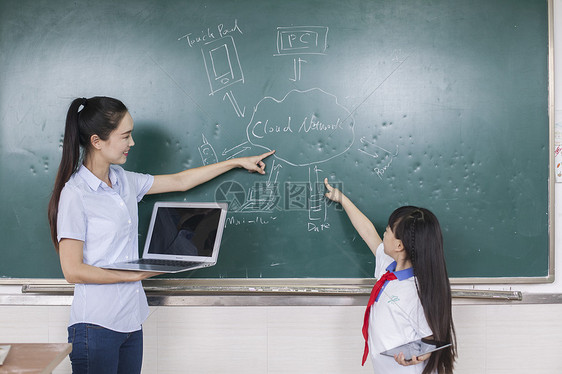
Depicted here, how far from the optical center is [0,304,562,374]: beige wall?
212cm

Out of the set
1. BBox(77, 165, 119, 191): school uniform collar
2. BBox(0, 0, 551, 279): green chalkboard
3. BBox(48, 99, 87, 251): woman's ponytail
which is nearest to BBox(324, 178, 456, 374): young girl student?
BBox(0, 0, 551, 279): green chalkboard

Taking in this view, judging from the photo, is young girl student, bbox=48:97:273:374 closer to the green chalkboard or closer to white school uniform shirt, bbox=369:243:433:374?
the green chalkboard

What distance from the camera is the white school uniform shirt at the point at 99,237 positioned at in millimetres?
1562

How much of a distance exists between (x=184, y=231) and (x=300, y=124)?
726mm

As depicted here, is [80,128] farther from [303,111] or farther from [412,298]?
[412,298]

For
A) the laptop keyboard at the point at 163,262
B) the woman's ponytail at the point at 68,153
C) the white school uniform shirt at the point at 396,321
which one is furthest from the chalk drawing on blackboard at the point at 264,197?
the woman's ponytail at the point at 68,153

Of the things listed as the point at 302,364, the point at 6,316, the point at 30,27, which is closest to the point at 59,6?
the point at 30,27

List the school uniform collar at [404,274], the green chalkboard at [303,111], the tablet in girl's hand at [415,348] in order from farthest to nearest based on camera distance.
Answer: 1. the green chalkboard at [303,111]
2. the school uniform collar at [404,274]
3. the tablet in girl's hand at [415,348]

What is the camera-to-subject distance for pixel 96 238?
160 centimetres

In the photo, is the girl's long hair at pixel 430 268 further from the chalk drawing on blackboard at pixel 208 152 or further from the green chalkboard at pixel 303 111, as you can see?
the chalk drawing on blackboard at pixel 208 152

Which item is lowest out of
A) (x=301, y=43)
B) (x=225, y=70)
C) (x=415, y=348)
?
(x=415, y=348)

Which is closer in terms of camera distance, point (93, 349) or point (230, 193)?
point (93, 349)

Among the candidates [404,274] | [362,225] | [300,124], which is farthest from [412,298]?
[300,124]

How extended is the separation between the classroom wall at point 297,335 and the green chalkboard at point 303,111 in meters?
0.19
